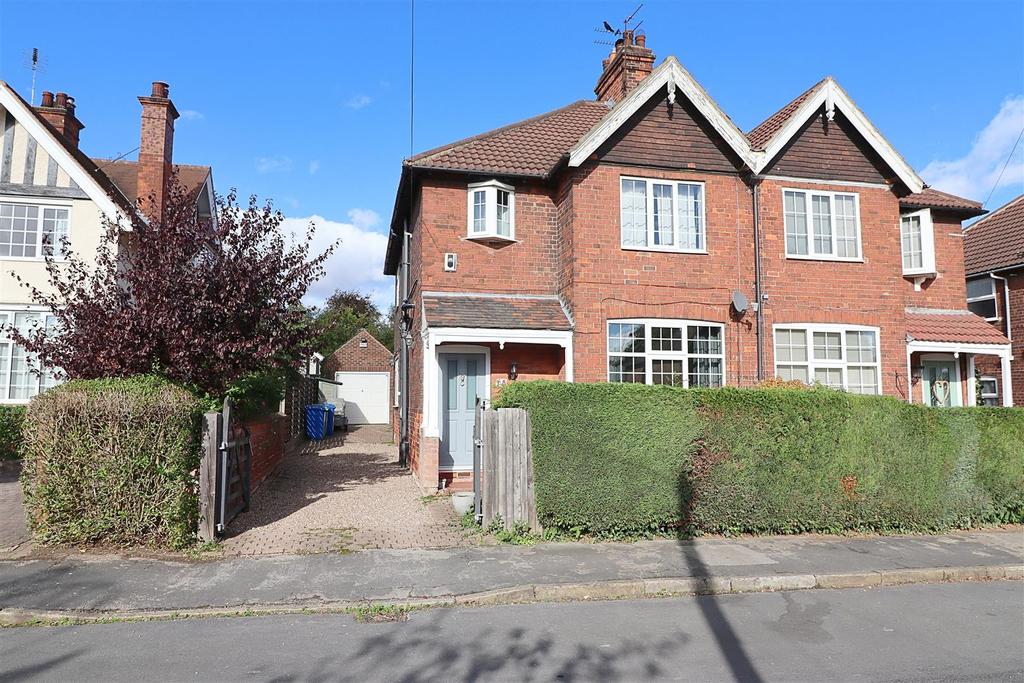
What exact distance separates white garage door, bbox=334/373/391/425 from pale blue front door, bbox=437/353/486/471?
73.6ft

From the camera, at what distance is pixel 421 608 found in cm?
618

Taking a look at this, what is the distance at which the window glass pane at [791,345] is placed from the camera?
13.0 m

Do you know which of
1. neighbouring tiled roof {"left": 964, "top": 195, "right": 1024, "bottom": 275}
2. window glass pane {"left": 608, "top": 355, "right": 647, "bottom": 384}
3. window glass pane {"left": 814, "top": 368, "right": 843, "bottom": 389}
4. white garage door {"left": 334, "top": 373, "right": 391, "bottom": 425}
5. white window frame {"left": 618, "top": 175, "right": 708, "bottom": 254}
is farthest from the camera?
white garage door {"left": 334, "top": 373, "right": 391, "bottom": 425}

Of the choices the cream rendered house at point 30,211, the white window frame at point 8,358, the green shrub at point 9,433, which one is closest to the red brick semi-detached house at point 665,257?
the cream rendered house at point 30,211

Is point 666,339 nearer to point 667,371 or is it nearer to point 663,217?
point 667,371

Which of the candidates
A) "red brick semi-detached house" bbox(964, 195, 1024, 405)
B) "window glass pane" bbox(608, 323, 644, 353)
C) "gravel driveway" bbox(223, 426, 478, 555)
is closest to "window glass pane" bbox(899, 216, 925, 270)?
"red brick semi-detached house" bbox(964, 195, 1024, 405)

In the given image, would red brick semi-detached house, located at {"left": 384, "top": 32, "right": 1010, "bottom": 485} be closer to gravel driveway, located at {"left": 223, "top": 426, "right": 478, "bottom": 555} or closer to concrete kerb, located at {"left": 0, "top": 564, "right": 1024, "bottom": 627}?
gravel driveway, located at {"left": 223, "top": 426, "right": 478, "bottom": 555}

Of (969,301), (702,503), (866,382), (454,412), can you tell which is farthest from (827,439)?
(969,301)

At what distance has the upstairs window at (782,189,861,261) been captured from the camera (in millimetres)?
A: 13359

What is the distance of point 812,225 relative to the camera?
13.5 metres

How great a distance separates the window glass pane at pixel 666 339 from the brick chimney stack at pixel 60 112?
17.7m

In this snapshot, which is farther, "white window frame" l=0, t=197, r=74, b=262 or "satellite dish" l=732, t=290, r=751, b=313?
"white window frame" l=0, t=197, r=74, b=262

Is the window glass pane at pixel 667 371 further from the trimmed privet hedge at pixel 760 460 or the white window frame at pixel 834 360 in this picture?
the trimmed privet hedge at pixel 760 460

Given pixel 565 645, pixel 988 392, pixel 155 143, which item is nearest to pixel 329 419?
pixel 155 143
